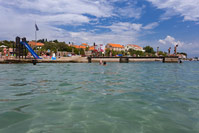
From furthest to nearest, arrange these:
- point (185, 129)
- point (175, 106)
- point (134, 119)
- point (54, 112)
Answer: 1. point (175, 106)
2. point (54, 112)
3. point (134, 119)
4. point (185, 129)

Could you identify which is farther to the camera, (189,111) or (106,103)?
(106,103)

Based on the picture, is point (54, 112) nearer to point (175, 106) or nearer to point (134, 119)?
point (134, 119)

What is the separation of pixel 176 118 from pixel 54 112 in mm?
4647

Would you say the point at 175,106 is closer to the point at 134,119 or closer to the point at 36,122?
the point at 134,119

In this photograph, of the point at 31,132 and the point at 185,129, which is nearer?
the point at 31,132

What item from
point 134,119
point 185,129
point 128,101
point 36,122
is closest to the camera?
point 185,129

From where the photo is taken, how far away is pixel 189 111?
618 centimetres

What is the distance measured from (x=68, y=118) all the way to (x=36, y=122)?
1062 mm

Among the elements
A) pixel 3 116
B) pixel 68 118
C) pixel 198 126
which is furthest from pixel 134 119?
pixel 3 116

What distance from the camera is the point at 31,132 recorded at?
14.0 feet

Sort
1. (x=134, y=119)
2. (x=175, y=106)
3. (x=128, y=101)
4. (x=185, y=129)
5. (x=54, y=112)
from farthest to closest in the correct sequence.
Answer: (x=128, y=101)
(x=175, y=106)
(x=54, y=112)
(x=134, y=119)
(x=185, y=129)

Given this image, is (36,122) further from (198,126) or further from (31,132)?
(198,126)

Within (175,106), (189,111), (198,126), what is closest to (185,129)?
(198,126)

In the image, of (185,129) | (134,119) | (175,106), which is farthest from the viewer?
(175,106)
